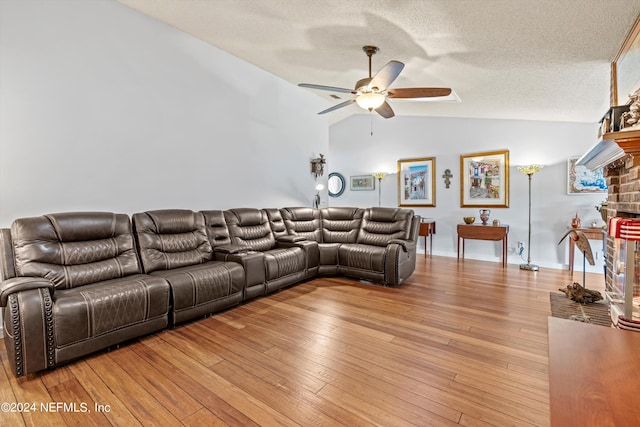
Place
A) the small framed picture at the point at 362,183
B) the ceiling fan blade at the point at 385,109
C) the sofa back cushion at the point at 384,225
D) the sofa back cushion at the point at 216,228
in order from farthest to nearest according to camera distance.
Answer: the small framed picture at the point at 362,183
the sofa back cushion at the point at 384,225
the sofa back cushion at the point at 216,228
the ceiling fan blade at the point at 385,109

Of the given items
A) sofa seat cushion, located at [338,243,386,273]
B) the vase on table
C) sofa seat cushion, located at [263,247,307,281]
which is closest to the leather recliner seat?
sofa seat cushion, located at [263,247,307,281]

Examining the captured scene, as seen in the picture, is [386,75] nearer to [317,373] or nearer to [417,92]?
[417,92]

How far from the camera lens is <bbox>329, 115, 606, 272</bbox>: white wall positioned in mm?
5113

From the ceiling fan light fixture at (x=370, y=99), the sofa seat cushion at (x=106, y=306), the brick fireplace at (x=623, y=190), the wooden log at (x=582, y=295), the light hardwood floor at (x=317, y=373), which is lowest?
the light hardwood floor at (x=317, y=373)

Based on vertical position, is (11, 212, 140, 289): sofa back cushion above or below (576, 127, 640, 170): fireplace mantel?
below

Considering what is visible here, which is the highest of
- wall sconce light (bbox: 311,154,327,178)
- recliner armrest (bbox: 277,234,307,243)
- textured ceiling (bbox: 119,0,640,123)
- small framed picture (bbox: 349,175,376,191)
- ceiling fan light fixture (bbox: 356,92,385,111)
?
textured ceiling (bbox: 119,0,640,123)

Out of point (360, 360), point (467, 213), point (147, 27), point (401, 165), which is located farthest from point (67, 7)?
point (467, 213)

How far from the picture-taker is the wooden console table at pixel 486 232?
5246mm

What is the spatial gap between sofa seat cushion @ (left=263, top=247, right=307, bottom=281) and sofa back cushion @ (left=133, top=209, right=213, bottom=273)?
683 mm

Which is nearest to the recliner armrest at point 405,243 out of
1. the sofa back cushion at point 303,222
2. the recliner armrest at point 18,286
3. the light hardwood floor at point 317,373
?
the light hardwood floor at point 317,373

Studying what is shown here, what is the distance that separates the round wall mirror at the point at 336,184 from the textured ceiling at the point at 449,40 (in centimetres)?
352

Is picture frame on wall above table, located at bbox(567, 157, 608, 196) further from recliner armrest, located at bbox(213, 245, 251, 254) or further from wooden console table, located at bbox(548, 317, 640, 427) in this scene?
recliner armrest, located at bbox(213, 245, 251, 254)

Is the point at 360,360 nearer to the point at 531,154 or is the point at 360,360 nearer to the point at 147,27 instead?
the point at 147,27

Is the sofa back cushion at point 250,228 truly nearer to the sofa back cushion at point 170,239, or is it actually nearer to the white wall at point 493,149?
the sofa back cushion at point 170,239
